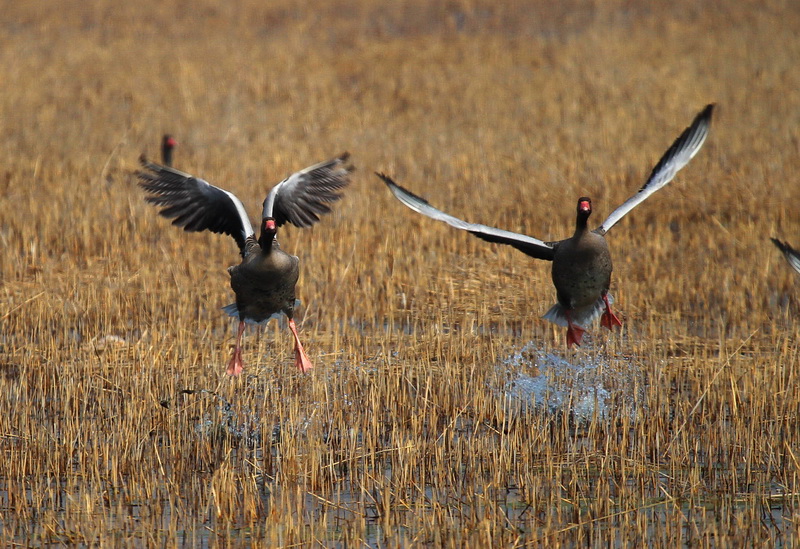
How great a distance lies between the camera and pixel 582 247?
26.9 feet

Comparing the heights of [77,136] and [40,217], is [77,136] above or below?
above

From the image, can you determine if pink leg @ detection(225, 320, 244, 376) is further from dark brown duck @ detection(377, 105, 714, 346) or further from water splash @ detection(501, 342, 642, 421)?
water splash @ detection(501, 342, 642, 421)

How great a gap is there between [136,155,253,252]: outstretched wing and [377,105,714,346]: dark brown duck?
1545mm

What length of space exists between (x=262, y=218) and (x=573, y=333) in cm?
262

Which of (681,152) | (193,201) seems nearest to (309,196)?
(193,201)

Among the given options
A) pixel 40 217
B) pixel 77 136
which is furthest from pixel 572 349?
pixel 77 136

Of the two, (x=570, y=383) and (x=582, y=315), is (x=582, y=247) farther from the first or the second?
(x=570, y=383)

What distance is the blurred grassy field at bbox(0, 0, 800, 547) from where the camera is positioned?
577cm

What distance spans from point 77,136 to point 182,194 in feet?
31.5

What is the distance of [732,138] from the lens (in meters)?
16.3

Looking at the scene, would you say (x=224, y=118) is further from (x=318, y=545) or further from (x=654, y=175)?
(x=318, y=545)

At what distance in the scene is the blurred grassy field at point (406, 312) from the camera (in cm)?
577

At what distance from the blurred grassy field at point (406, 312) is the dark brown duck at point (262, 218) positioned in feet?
1.33

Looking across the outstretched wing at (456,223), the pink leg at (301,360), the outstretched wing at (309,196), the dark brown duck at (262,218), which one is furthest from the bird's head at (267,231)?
the outstretched wing at (309,196)
